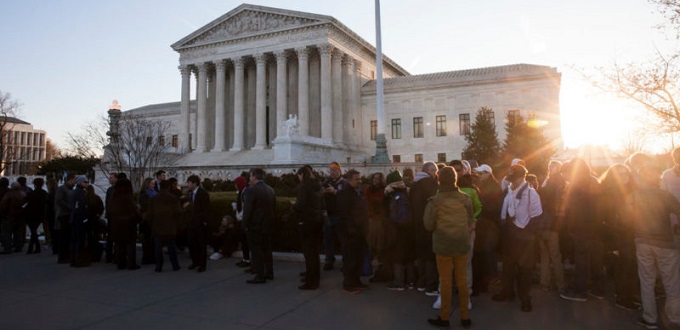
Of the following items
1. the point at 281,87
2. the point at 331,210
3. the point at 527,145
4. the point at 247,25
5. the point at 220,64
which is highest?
the point at 247,25

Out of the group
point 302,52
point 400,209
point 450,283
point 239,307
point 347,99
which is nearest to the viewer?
point 450,283

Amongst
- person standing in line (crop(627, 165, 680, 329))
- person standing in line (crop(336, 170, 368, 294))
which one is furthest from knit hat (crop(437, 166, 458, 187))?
person standing in line (crop(627, 165, 680, 329))

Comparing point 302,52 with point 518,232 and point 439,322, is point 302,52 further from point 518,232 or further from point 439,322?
point 439,322

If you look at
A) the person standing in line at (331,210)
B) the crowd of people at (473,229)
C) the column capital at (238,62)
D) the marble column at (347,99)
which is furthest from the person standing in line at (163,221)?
the column capital at (238,62)

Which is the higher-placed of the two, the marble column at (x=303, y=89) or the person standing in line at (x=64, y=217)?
the marble column at (x=303, y=89)

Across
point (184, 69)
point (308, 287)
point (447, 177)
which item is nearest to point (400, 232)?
point (308, 287)

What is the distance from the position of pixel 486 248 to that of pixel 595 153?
52225 millimetres

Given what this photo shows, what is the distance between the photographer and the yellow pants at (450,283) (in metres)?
5.91

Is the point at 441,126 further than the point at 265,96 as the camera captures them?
Yes

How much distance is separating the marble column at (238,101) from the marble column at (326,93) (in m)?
9.33

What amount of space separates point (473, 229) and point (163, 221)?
6.76m

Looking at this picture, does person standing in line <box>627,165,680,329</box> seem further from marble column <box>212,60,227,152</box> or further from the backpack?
marble column <box>212,60,227,152</box>

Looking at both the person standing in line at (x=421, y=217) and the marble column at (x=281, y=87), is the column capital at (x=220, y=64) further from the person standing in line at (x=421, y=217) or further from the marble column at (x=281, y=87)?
the person standing in line at (x=421, y=217)

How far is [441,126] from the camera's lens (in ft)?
161
